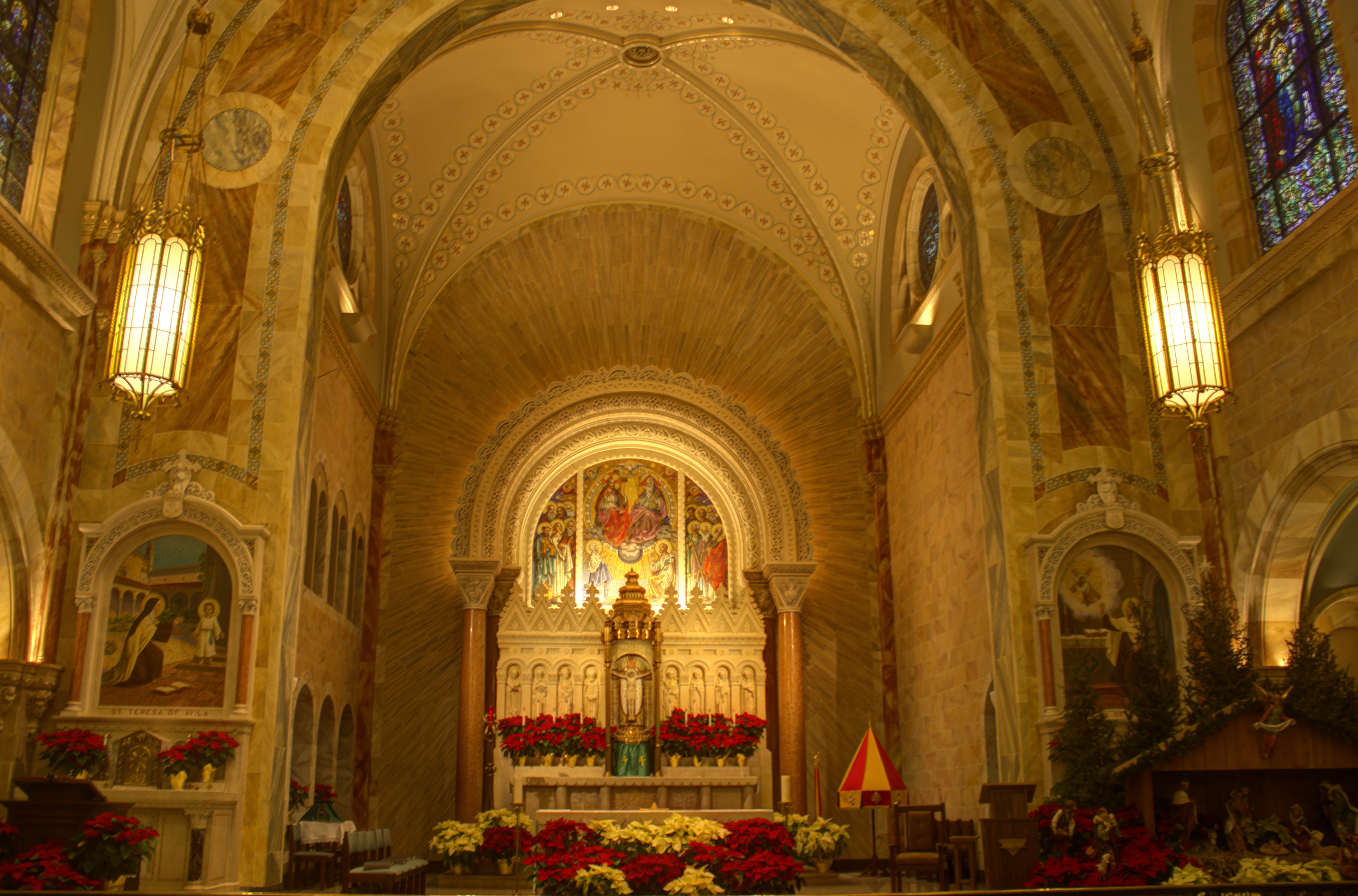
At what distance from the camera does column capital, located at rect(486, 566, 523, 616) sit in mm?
19203

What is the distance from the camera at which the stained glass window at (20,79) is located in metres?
10.7

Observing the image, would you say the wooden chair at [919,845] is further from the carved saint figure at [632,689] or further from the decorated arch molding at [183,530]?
the decorated arch molding at [183,530]

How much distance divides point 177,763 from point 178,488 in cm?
258

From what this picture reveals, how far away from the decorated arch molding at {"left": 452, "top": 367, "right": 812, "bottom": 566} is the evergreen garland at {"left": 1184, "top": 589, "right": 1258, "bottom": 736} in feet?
32.0

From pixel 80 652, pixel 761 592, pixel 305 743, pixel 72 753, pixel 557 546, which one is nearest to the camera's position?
pixel 72 753

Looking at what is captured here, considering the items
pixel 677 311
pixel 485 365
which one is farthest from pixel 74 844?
pixel 677 311

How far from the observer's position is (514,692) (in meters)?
19.1

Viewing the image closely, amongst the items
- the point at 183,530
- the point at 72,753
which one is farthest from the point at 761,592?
the point at 72,753

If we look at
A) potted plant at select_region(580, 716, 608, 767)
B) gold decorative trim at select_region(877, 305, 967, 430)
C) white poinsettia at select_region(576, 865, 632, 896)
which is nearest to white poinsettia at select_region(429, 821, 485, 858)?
potted plant at select_region(580, 716, 608, 767)

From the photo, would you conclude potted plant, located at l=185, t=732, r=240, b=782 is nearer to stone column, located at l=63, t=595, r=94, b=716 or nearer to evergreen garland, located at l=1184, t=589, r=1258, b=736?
stone column, located at l=63, t=595, r=94, b=716

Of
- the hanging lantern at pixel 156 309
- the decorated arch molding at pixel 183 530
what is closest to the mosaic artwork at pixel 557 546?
the decorated arch molding at pixel 183 530

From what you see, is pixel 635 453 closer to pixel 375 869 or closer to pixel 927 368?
pixel 927 368

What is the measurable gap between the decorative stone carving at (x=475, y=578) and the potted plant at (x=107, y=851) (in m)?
9.86

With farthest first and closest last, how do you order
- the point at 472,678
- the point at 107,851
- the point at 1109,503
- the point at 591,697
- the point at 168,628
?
the point at 591,697
the point at 472,678
the point at 1109,503
the point at 168,628
the point at 107,851
